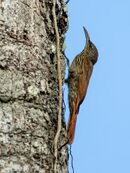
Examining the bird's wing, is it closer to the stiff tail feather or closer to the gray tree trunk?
the stiff tail feather

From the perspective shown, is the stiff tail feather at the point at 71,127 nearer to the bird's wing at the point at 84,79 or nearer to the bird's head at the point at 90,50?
the bird's wing at the point at 84,79

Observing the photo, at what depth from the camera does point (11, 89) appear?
2035 millimetres

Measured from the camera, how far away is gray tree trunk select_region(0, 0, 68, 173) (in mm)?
1935

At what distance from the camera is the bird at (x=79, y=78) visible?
2.80 metres

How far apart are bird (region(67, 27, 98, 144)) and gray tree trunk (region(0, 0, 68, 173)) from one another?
27 centimetres

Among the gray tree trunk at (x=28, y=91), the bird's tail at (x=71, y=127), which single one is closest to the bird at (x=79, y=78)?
the bird's tail at (x=71, y=127)

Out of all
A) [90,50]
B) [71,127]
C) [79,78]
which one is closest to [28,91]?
[71,127]

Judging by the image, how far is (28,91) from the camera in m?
2.06

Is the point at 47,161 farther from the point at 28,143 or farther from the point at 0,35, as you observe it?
the point at 0,35

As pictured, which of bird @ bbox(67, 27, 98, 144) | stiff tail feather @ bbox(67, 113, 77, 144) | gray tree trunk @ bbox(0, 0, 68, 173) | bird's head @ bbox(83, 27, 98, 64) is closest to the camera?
gray tree trunk @ bbox(0, 0, 68, 173)

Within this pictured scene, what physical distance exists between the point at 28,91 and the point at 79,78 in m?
1.39

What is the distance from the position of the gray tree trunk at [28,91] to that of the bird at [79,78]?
270 mm

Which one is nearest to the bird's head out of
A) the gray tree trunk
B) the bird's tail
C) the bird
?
the bird

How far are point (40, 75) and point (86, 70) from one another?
1.49 metres
